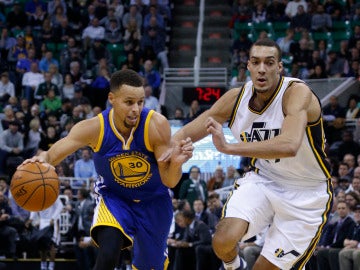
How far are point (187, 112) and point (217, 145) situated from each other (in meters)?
13.8

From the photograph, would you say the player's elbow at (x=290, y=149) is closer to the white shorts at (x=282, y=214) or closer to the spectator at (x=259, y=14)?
the white shorts at (x=282, y=214)

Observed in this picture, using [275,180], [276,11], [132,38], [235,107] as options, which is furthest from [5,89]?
[275,180]

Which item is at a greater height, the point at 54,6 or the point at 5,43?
the point at 54,6

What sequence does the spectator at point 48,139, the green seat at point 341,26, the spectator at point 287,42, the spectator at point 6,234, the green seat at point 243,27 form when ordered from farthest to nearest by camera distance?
the green seat at point 243,27, the green seat at point 341,26, the spectator at point 287,42, the spectator at point 48,139, the spectator at point 6,234

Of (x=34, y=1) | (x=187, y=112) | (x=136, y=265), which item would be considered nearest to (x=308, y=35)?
(x=187, y=112)

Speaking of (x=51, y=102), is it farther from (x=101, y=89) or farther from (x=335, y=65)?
(x=335, y=65)

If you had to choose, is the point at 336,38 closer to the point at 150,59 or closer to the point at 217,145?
the point at 150,59

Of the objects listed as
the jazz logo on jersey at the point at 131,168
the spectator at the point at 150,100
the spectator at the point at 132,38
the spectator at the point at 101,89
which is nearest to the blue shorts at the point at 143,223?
the jazz logo on jersey at the point at 131,168

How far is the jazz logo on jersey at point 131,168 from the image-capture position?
25.1 ft

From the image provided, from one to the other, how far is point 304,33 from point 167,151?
14170 millimetres

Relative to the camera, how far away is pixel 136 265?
798cm

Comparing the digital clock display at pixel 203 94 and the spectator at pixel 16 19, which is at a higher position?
the spectator at pixel 16 19

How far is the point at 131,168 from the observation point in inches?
301

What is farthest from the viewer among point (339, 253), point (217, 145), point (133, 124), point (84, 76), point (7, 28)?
point (7, 28)
